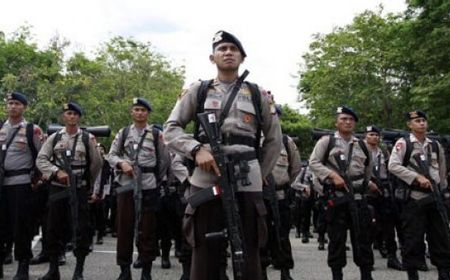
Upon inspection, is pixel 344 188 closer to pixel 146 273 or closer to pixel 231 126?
pixel 146 273

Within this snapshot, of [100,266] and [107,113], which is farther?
[107,113]

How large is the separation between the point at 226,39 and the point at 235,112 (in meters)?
0.55

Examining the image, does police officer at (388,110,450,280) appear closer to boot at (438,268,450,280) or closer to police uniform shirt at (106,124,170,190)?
boot at (438,268,450,280)

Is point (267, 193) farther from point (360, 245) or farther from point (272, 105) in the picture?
point (272, 105)

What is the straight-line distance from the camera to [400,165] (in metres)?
7.07

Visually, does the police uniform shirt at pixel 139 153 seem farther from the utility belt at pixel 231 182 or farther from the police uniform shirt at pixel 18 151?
the utility belt at pixel 231 182

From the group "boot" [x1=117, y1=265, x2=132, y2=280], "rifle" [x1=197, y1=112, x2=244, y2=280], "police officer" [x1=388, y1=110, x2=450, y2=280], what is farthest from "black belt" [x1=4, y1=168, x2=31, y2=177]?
"police officer" [x1=388, y1=110, x2=450, y2=280]

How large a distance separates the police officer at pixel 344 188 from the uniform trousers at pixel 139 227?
6.70ft

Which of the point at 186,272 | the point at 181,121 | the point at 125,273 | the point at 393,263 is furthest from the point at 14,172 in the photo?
the point at 393,263

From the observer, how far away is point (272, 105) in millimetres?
4508

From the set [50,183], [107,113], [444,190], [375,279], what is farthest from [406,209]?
[107,113]

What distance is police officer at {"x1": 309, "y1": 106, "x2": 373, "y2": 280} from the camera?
6.87m

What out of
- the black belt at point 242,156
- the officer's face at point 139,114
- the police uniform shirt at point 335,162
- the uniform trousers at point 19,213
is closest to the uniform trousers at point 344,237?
the police uniform shirt at point 335,162

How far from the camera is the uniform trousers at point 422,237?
6938 millimetres
